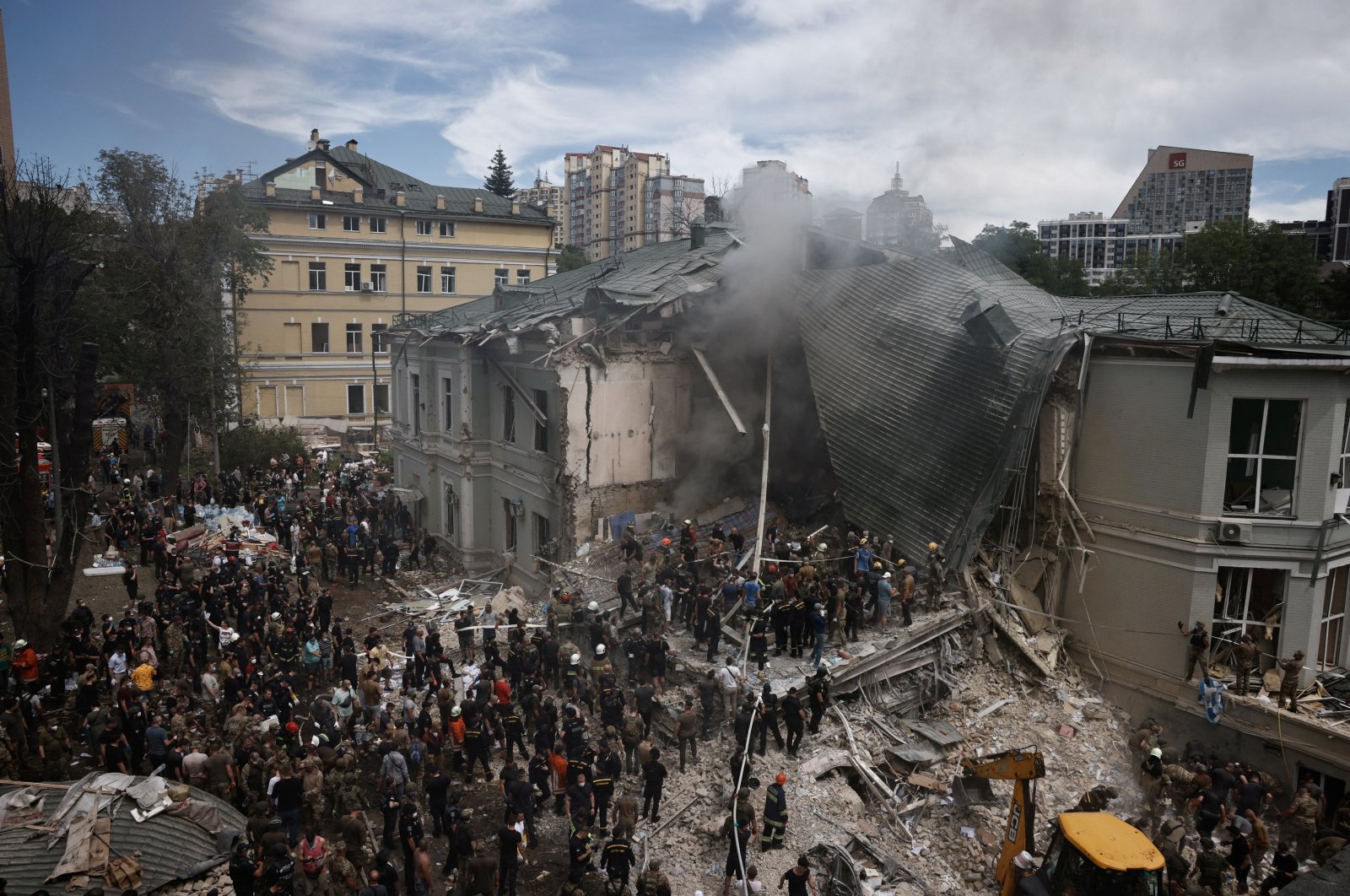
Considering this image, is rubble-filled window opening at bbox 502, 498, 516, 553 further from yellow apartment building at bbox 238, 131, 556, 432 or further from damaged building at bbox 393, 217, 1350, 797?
yellow apartment building at bbox 238, 131, 556, 432

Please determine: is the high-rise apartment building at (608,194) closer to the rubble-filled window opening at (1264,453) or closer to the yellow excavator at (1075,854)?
the rubble-filled window opening at (1264,453)

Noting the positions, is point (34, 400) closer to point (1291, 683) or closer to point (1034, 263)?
point (1291, 683)

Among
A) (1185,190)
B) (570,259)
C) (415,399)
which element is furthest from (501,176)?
(1185,190)

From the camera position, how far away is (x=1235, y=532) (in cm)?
1514

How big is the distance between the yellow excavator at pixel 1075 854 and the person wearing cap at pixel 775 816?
2711 millimetres

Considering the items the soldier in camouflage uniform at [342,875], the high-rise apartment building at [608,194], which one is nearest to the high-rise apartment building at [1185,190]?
the high-rise apartment building at [608,194]

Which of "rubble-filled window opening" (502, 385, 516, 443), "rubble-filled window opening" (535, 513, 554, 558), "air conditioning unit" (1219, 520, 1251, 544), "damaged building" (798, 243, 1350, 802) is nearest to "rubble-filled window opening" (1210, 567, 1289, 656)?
"damaged building" (798, 243, 1350, 802)

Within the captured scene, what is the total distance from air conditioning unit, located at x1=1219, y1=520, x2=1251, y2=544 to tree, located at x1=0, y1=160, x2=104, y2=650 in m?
21.1

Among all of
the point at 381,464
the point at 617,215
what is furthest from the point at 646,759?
the point at 617,215

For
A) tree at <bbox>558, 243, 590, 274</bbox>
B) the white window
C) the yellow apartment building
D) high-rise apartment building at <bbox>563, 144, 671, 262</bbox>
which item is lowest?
the white window

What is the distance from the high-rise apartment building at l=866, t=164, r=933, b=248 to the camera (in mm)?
23359

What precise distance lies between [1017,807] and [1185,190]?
131 metres

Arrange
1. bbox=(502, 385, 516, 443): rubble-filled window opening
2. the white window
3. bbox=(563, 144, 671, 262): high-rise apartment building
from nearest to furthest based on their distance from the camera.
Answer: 1. bbox=(502, 385, 516, 443): rubble-filled window opening
2. the white window
3. bbox=(563, 144, 671, 262): high-rise apartment building

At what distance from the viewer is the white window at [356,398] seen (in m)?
44.9
